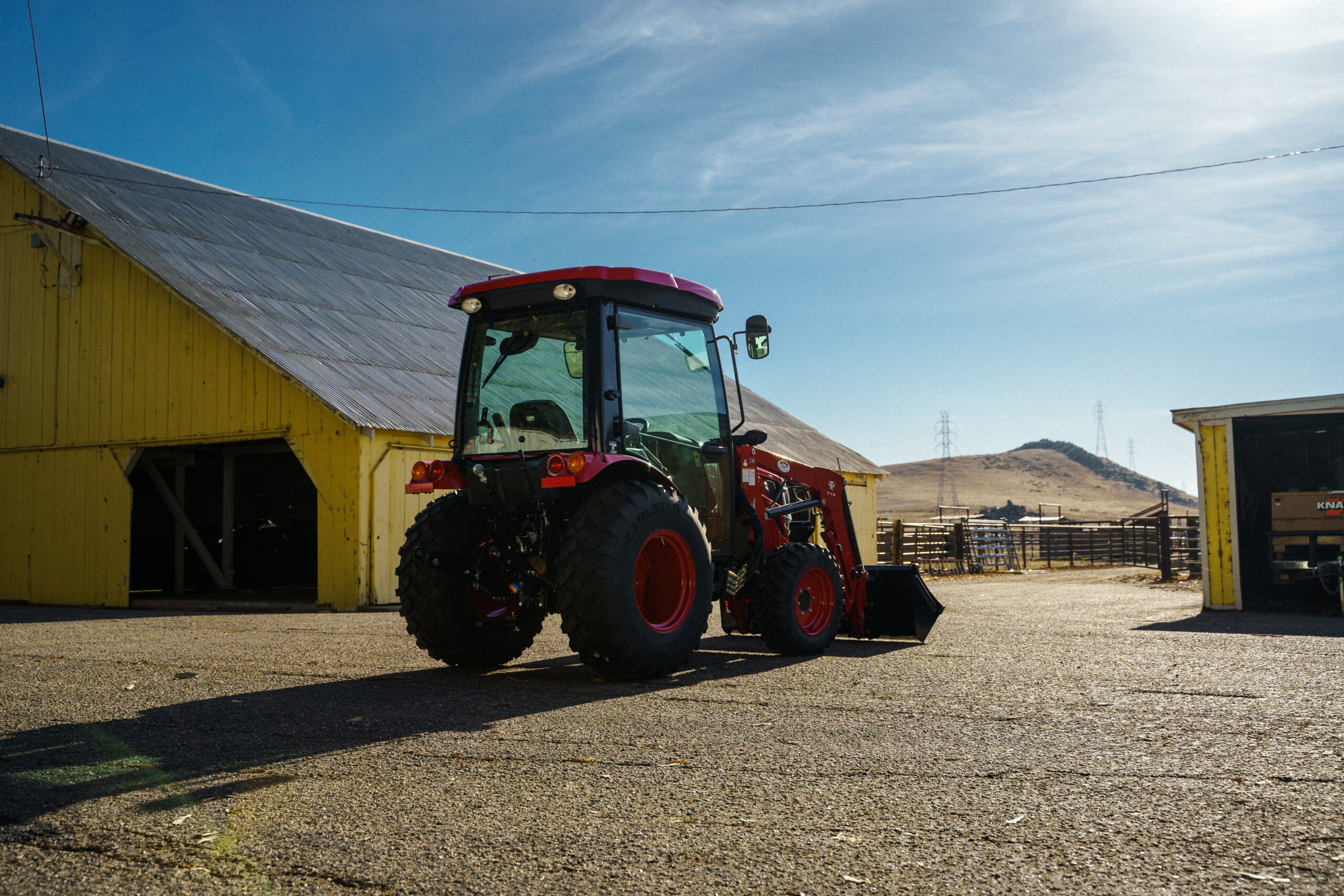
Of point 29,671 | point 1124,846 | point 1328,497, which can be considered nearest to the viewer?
point 1124,846

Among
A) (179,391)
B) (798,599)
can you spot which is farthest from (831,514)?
(179,391)

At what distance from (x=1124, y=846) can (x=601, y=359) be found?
473cm

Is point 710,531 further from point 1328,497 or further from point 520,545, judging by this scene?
point 1328,497

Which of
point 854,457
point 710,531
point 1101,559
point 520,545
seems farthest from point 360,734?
point 1101,559

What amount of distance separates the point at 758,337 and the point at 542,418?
1.73 metres

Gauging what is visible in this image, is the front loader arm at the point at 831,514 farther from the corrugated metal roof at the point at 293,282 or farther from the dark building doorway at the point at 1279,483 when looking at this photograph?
the dark building doorway at the point at 1279,483

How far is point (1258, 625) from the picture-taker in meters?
12.3

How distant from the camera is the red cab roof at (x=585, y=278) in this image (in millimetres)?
7414

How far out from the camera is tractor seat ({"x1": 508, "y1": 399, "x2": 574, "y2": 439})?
7414 mm

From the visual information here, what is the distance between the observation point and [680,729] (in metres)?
5.36

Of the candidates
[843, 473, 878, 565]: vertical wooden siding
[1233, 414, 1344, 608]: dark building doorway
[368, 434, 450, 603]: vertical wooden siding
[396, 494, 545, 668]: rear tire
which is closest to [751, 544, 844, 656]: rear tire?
[396, 494, 545, 668]: rear tire

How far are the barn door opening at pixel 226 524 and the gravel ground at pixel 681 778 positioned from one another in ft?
38.1

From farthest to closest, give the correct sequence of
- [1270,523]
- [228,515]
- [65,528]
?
[228,515] < [65,528] < [1270,523]

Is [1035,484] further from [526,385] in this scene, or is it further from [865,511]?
[526,385]
